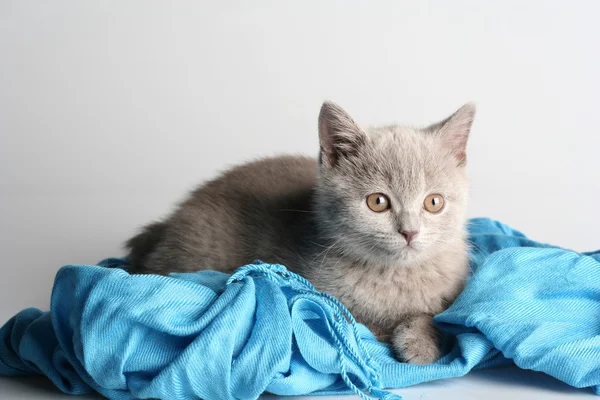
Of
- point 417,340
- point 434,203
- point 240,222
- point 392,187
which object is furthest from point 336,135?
point 417,340

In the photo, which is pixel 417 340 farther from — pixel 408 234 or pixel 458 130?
pixel 458 130

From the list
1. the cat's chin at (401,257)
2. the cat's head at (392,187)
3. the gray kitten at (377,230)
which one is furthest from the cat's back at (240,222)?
the cat's chin at (401,257)

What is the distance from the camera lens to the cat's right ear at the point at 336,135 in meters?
2.35

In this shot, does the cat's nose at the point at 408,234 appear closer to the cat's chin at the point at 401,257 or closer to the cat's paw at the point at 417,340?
the cat's chin at the point at 401,257

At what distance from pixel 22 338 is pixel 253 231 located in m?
0.91

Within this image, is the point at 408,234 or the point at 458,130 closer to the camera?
the point at 408,234

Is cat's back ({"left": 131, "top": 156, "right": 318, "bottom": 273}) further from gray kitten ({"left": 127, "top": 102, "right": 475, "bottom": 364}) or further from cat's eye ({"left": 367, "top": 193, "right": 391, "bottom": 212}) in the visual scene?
cat's eye ({"left": 367, "top": 193, "right": 391, "bottom": 212})

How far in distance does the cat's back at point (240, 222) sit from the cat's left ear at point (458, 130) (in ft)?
1.84

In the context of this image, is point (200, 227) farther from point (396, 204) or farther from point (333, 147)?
point (396, 204)

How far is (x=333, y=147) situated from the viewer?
96.5 inches

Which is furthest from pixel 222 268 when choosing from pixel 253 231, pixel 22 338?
pixel 22 338

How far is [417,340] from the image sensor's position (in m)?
2.21

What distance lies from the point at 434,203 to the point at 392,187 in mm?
152

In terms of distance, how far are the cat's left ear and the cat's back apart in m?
0.56
